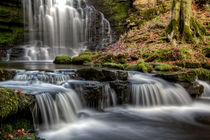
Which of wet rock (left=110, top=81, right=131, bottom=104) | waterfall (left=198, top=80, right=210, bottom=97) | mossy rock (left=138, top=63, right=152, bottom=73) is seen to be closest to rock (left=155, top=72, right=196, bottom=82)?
waterfall (left=198, top=80, right=210, bottom=97)

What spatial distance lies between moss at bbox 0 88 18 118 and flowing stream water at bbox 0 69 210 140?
2.03 feet

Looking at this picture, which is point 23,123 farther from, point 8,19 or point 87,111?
point 8,19

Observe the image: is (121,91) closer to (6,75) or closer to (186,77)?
(186,77)

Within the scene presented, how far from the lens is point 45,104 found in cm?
399

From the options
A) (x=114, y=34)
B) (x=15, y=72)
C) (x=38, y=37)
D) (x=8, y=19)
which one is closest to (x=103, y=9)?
(x=114, y=34)

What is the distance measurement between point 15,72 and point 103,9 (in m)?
16.2

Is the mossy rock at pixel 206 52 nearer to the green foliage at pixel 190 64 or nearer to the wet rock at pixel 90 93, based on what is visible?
the green foliage at pixel 190 64

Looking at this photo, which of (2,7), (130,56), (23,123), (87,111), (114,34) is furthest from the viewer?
(114,34)

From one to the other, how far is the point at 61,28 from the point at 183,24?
13.2 m

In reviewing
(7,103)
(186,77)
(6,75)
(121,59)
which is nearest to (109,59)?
(121,59)

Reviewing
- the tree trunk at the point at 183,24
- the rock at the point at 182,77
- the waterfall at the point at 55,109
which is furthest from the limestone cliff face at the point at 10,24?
the rock at the point at 182,77

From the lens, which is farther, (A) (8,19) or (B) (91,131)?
(A) (8,19)

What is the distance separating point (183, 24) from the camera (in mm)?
11000

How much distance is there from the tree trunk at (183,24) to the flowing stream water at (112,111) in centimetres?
545
